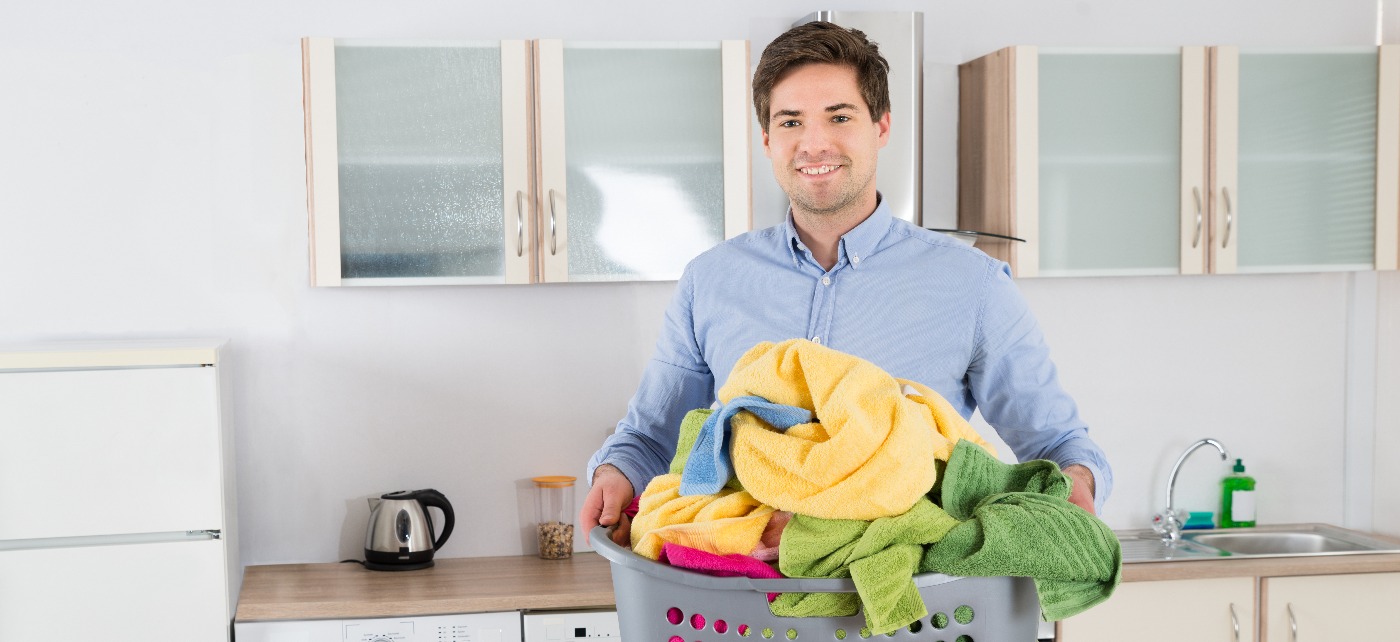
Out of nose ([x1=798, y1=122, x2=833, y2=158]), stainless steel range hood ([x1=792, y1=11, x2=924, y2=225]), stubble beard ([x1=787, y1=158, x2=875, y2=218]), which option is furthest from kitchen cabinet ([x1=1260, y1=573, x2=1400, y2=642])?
nose ([x1=798, y1=122, x2=833, y2=158])

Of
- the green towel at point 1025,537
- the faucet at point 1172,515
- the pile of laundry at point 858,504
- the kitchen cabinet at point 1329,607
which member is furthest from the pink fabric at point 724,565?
the faucet at point 1172,515

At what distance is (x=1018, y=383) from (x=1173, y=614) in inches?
59.2

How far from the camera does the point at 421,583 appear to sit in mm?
2764

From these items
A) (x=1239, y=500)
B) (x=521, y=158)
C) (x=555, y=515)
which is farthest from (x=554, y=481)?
(x=1239, y=500)

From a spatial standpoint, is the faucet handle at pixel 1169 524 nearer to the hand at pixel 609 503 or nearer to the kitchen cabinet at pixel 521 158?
the kitchen cabinet at pixel 521 158

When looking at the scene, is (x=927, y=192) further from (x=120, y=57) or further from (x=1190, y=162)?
(x=120, y=57)

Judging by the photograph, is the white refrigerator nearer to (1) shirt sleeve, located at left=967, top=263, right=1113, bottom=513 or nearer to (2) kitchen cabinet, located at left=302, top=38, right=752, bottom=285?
(2) kitchen cabinet, located at left=302, top=38, right=752, bottom=285

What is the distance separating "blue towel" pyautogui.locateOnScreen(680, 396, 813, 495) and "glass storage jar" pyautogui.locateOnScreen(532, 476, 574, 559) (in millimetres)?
2094

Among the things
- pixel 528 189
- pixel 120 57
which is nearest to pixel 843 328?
pixel 528 189

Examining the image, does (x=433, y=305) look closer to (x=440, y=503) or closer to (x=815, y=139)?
(x=440, y=503)

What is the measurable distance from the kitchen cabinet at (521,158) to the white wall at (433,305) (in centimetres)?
31

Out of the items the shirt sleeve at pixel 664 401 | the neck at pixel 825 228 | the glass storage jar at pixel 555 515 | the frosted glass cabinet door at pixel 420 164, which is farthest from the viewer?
the glass storage jar at pixel 555 515

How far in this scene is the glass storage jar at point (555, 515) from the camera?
118 inches

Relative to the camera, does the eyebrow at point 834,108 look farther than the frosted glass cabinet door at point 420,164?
No
